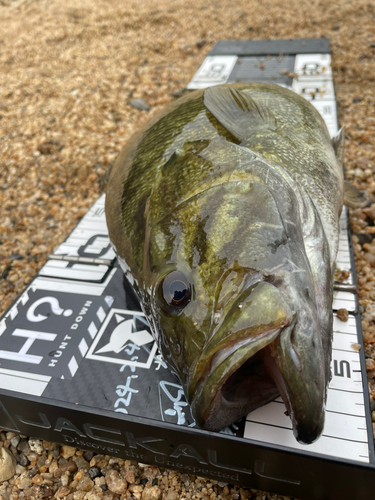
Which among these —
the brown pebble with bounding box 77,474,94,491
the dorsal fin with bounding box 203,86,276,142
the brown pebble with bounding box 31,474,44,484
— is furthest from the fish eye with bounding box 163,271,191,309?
the brown pebble with bounding box 31,474,44,484

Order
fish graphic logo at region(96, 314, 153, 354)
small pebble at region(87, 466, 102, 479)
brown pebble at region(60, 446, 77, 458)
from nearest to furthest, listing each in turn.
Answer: small pebble at region(87, 466, 102, 479) < brown pebble at region(60, 446, 77, 458) < fish graphic logo at region(96, 314, 153, 354)

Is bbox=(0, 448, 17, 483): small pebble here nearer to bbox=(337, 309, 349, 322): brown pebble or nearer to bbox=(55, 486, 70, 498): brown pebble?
bbox=(55, 486, 70, 498): brown pebble

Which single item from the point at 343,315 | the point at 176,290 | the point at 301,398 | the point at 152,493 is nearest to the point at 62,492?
the point at 152,493

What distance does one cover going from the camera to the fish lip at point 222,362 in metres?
1.30

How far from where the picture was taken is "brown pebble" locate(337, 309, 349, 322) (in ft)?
7.72

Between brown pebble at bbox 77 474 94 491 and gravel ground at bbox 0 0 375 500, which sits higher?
gravel ground at bbox 0 0 375 500

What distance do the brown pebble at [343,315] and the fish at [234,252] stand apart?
535 mm

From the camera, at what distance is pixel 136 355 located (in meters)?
2.27

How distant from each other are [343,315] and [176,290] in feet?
4.14

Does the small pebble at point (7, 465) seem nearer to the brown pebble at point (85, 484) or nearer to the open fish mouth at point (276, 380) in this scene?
the brown pebble at point (85, 484)

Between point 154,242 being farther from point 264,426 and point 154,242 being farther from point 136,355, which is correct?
point 264,426

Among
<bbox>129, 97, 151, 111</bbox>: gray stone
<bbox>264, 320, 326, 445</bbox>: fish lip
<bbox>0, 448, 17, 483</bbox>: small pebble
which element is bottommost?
<bbox>0, 448, 17, 483</bbox>: small pebble

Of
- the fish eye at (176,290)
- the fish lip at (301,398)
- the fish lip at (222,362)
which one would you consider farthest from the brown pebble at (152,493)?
the fish eye at (176,290)

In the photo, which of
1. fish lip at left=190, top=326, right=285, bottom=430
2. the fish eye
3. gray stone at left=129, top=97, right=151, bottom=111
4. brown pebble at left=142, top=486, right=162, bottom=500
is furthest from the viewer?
gray stone at left=129, top=97, right=151, bottom=111
